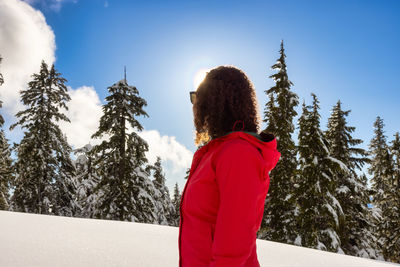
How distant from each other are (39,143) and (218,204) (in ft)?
64.8

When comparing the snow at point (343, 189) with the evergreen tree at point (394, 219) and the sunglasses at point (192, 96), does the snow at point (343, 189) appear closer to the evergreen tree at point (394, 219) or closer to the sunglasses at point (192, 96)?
the evergreen tree at point (394, 219)

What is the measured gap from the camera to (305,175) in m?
16.1

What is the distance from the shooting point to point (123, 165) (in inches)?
634

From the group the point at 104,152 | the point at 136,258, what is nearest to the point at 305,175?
the point at 104,152

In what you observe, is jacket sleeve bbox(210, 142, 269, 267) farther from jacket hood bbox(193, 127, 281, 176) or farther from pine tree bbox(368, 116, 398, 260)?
pine tree bbox(368, 116, 398, 260)

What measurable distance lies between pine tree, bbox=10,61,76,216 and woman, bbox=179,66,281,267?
18.9 metres

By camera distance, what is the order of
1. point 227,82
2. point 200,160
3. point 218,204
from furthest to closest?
point 200,160 < point 227,82 < point 218,204

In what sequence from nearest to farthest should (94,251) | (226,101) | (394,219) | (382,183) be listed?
(226,101) < (94,251) < (394,219) < (382,183)

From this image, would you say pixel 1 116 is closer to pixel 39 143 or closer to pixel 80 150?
pixel 39 143

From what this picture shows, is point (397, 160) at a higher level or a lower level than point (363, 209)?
higher

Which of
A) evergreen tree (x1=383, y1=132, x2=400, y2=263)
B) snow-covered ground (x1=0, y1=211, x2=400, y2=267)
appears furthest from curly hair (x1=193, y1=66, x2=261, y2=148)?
evergreen tree (x1=383, y1=132, x2=400, y2=263)

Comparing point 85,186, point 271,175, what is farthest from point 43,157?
point 271,175

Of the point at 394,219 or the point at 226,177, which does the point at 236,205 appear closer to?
the point at 226,177

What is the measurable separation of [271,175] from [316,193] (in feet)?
9.19
